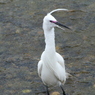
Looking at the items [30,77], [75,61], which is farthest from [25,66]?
[75,61]

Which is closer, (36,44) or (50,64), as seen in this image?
(50,64)

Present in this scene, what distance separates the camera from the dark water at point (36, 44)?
5.00 m

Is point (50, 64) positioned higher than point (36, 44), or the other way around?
point (50, 64)

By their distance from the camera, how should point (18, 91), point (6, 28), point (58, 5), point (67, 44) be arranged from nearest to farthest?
point (18, 91)
point (67, 44)
point (6, 28)
point (58, 5)

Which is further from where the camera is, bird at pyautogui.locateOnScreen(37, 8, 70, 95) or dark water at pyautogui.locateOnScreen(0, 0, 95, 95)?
dark water at pyautogui.locateOnScreen(0, 0, 95, 95)

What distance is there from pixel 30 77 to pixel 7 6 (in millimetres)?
2659

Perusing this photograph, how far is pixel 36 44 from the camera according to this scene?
19.8 ft

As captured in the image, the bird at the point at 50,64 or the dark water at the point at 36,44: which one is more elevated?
the bird at the point at 50,64

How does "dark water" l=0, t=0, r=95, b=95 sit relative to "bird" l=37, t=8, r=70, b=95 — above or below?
below

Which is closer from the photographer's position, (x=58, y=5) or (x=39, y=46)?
(x=39, y=46)

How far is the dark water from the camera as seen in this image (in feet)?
16.4

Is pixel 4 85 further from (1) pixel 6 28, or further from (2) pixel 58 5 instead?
(2) pixel 58 5

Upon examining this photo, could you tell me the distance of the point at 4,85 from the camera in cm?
502

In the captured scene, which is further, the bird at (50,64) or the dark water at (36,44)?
the dark water at (36,44)
